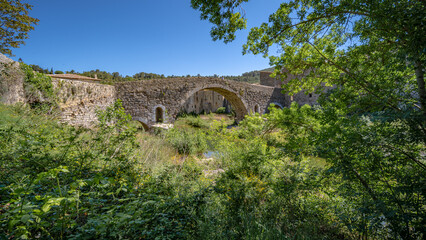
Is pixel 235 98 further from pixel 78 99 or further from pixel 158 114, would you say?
pixel 78 99

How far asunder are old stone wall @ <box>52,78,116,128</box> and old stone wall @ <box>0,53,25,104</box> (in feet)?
3.74

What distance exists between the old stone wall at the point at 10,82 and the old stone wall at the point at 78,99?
3.74 feet

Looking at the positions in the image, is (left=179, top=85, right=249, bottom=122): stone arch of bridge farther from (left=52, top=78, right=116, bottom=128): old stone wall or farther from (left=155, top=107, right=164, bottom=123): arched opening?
(left=52, top=78, right=116, bottom=128): old stone wall

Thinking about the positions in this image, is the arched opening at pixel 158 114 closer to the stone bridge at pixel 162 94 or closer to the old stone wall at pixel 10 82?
the stone bridge at pixel 162 94

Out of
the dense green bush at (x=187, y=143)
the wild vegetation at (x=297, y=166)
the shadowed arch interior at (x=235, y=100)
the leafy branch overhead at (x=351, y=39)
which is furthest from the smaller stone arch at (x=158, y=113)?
the leafy branch overhead at (x=351, y=39)

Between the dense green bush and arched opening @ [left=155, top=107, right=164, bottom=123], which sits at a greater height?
arched opening @ [left=155, top=107, right=164, bottom=123]

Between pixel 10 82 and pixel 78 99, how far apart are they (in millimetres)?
2565

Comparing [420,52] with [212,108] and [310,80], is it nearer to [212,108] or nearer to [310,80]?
[310,80]

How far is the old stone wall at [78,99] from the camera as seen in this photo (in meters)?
6.44

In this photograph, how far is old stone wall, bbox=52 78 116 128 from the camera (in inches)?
253

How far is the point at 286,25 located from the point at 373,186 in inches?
89.5

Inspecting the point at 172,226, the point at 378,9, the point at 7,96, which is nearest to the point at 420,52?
the point at 378,9

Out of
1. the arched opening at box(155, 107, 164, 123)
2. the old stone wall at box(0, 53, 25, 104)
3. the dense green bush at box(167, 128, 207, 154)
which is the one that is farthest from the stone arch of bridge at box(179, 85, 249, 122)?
the old stone wall at box(0, 53, 25, 104)

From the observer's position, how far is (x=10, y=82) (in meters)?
4.63
